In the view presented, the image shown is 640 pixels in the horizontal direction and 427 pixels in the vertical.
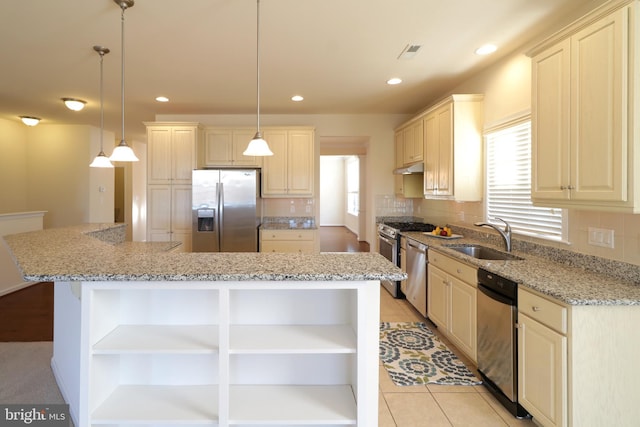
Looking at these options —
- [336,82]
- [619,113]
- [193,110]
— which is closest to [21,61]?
[193,110]

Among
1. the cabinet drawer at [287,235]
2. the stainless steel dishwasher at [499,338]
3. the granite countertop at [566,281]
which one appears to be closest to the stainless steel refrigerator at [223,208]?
the cabinet drawer at [287,235]

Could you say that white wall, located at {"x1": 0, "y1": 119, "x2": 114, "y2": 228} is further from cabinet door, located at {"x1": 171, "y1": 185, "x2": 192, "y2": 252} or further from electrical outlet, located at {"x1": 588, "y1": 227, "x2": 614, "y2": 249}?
electrical outlet, located at {"x1": 588, "y1": 227, "x2": 614, "y2": 249}

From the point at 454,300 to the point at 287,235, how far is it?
2.57 meters

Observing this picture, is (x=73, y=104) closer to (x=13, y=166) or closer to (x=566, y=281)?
(x=13, y=166)

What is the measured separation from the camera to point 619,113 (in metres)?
1.72

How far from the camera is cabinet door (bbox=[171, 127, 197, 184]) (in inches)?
189

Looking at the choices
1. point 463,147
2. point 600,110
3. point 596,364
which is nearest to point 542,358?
point 596,364

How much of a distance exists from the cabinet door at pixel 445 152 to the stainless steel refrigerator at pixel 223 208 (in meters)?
2.35

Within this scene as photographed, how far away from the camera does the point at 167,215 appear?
4875 millimetres

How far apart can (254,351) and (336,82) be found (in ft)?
10.5

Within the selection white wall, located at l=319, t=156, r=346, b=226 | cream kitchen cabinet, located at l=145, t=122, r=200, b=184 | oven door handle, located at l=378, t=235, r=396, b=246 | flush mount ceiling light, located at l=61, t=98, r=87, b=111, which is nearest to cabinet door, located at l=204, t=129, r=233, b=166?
cream kitchen cabinet, located at l=145, t=122, r=200, b=184

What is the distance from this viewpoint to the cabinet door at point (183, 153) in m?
4.80

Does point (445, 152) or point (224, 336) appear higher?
point (445, 152)

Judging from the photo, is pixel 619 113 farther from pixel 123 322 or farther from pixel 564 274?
pixel 123 322
